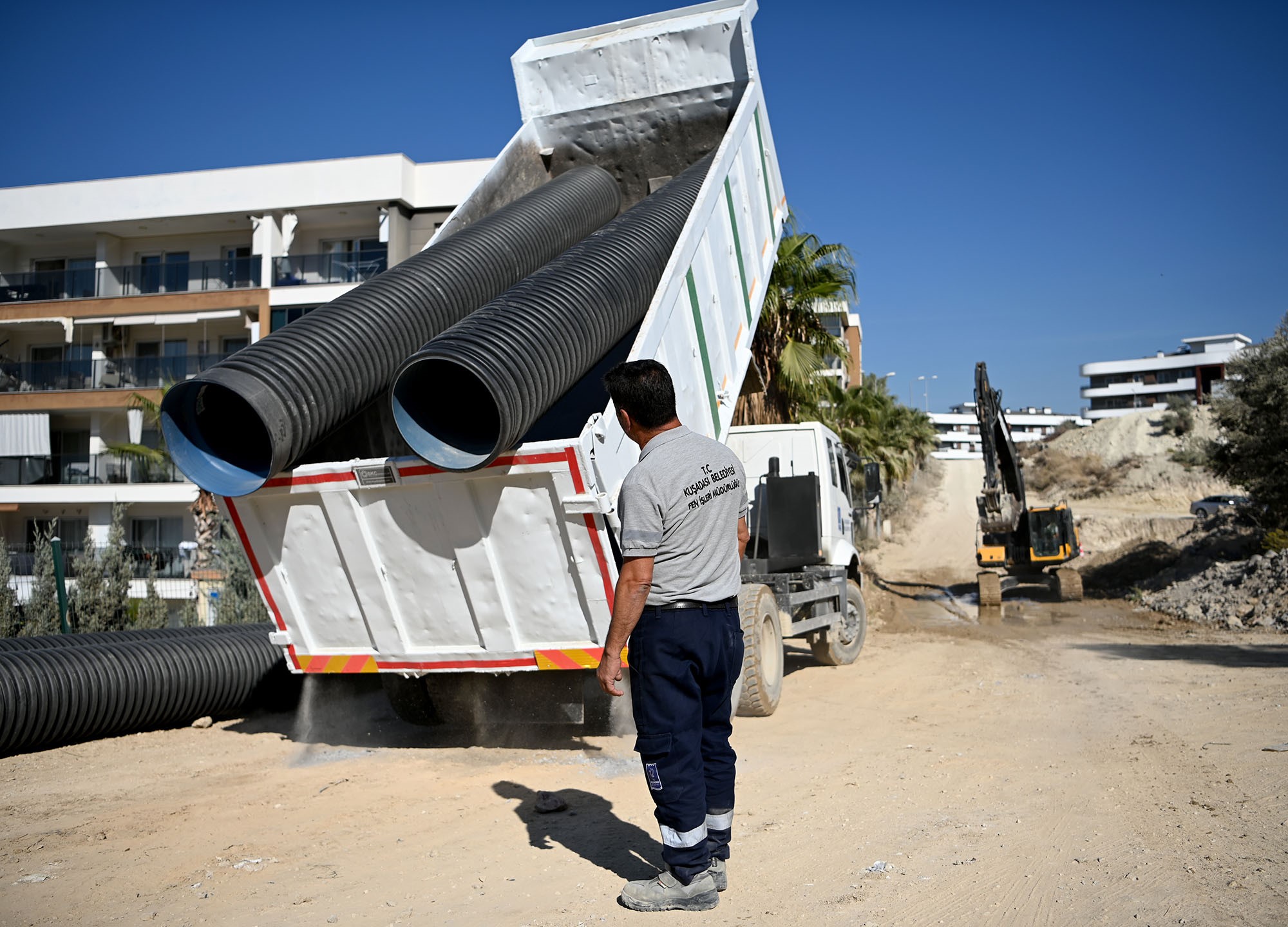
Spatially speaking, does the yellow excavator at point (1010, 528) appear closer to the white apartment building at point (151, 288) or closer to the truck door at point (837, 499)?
the truck door at point (837, 499)

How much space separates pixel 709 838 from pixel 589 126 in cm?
787

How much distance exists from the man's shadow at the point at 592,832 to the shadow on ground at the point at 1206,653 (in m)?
8.21

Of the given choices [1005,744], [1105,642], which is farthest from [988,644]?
[1005,744]

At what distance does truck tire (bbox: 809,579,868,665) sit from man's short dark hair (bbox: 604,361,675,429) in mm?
7244

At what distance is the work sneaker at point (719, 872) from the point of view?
Answer: 154 inches

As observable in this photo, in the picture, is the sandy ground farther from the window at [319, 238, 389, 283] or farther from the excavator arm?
the window at [319, 238, 389, 283]

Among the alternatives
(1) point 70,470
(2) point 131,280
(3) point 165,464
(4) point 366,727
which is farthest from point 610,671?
(2) point 131,280

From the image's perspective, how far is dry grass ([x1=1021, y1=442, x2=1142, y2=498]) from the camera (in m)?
52.1

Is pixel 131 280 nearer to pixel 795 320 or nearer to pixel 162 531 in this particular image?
pixel 162 531

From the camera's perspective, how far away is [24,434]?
29.9m

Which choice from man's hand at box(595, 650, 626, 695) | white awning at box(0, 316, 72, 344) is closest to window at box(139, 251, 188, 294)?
white awning at box(0, 316, 72, 344)

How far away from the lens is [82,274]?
30578 millimetres

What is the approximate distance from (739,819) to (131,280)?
3133cm

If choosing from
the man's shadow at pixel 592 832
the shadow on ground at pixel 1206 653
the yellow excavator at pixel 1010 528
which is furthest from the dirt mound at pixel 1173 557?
the man's shadow at pixel 592 832
